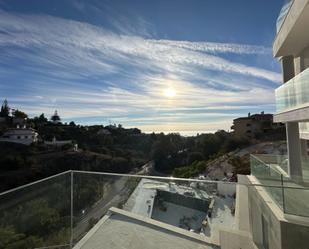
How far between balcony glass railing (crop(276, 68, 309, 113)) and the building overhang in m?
1.14

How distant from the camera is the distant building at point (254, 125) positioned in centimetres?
2961

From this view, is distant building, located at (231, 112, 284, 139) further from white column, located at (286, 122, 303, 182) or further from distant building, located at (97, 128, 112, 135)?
white column, located at (286, 122, 303, 182)

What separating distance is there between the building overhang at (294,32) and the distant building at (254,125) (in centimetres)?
2311

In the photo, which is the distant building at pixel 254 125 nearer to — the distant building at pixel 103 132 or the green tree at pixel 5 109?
the distant building at pixel 103 132

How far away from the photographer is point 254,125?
3130cm

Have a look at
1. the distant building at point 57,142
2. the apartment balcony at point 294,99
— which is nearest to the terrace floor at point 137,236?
the apartment balcony at point 294,99

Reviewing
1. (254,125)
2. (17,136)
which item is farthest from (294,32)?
(17,136)

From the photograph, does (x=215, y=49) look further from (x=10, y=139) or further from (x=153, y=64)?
(x=10, y=139)

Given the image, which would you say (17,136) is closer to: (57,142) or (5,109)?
(57,142)

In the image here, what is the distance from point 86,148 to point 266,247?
26.5 meters

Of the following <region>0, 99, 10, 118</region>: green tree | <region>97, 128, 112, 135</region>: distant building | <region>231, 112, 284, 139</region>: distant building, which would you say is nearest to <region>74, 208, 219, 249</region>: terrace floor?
<region>231, 112, 284, 139</region>: distant building

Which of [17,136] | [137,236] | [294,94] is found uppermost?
[294,94]

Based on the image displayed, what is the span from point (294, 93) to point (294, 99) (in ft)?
0.47

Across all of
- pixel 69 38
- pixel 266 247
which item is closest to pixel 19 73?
pixel 69 38
